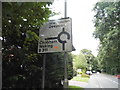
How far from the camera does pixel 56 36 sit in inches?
220

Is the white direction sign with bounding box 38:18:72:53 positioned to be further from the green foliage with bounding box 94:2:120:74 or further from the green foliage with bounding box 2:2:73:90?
the green foliage with bounding box 94:2:120:74

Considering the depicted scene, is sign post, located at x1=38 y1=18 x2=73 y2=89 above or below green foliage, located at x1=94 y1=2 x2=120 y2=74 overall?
below

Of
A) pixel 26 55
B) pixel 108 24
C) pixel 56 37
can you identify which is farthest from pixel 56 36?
pixel 108 24

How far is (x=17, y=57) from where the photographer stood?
245 inches

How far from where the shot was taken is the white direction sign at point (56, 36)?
5354 millimetres

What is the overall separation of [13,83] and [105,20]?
16052 millimetres

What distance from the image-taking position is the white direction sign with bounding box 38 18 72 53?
5.35 meters

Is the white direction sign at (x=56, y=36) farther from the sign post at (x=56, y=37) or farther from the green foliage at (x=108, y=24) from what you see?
the green foliage at (x=108, y=24)

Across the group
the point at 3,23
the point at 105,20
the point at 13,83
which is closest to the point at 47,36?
the point at 3,23

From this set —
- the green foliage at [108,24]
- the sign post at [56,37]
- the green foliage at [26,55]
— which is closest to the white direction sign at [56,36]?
the sign post at [56,37]

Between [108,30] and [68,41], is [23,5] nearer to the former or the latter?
[68,41]

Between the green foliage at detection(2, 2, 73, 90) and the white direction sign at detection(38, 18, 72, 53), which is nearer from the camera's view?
the green foliage at detection(2, 2, 73, 90)

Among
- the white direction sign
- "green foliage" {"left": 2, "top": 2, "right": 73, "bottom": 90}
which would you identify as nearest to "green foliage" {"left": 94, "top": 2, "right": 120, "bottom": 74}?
"green foliage" {"left": 2, "top": 2, "right": 73, "bottom": 90}

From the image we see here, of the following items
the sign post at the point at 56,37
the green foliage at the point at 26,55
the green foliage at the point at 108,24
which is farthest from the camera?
the green foliage at the point at 108,24
